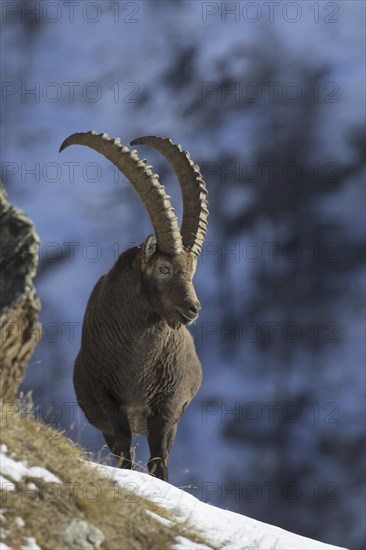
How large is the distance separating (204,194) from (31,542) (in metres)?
6.70

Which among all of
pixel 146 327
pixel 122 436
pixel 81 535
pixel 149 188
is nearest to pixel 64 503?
pixel 81 535

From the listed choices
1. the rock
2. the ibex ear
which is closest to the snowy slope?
the rock

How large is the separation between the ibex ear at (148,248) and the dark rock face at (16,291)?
390 centimetres

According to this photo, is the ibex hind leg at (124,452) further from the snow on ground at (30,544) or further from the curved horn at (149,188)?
the snow on ground at (30,544)

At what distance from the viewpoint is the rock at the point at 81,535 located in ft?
21.6

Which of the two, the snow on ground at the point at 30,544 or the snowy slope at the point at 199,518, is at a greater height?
the snow on ground at the point at 30,544

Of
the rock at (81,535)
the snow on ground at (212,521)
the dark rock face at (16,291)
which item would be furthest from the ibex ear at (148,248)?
the rock at (81,535)

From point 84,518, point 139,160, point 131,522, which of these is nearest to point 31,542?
point 84,518

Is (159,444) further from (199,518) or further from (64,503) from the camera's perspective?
(64,503)

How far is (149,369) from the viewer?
1171cm

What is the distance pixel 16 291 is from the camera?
24.0 ft

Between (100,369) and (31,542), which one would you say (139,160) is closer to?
(100,369)

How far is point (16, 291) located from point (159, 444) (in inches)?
186

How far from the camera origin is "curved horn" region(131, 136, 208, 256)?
11.9m
